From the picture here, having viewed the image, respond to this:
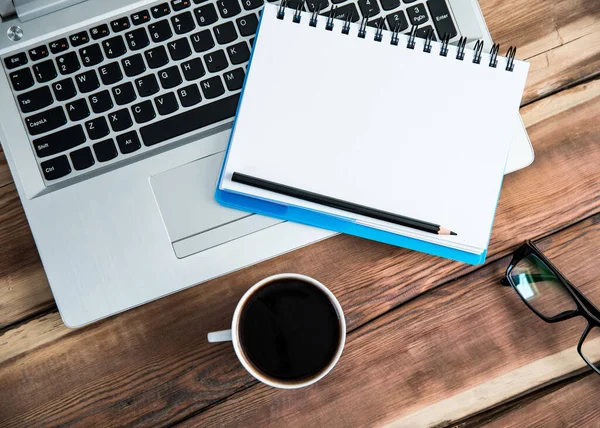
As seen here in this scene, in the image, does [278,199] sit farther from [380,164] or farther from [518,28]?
[518,28]

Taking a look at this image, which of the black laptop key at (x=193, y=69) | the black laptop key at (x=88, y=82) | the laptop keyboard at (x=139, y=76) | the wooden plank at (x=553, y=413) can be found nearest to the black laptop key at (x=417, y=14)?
the laptop keyboard at (x=139, y=76)

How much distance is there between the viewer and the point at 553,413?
1.86ft

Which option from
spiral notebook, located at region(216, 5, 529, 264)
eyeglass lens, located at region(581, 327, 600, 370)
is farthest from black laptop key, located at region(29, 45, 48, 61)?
eyeglass lens, located at region(581, 327, 600, 370)

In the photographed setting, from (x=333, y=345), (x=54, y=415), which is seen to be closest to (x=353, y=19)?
(x=333, y=345)

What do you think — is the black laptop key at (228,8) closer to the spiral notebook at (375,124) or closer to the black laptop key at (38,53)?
the spiral notebook at (375,124)

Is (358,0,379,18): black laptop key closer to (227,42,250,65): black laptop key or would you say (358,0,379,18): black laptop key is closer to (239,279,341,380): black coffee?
(227,42,250,65): black laptop key

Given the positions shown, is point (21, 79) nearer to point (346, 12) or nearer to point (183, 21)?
point (183, 21)

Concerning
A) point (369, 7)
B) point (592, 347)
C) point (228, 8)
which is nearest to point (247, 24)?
point (228, 8)

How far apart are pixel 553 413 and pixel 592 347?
84mm

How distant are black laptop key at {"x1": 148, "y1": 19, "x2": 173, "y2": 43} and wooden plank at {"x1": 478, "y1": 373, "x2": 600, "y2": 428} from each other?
1.75 ft

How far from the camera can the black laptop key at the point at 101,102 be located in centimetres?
51

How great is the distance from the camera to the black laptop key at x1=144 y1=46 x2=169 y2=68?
1.69 ft

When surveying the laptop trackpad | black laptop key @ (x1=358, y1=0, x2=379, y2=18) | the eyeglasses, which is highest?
black laptop key @ (x1=358, y1=0, x2=379, y2=18)

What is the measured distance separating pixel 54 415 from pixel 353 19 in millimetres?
529
